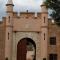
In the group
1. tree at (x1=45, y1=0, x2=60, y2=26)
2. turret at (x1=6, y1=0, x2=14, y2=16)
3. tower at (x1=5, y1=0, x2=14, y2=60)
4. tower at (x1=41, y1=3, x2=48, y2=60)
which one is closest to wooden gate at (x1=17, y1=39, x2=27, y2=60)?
tower at (x1=5, y1=0, x2=14, y2=60)

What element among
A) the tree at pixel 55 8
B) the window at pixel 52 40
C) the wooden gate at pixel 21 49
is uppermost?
the tree at pixel 55 8

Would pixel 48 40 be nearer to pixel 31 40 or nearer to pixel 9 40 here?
pixel 31 40

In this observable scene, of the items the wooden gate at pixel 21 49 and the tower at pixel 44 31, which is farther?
the wooden gate at pixel 21 49

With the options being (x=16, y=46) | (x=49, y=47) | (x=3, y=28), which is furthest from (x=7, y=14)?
(x=49, y=47)

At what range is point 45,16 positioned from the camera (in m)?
37.3

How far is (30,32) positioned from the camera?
37.4 meters

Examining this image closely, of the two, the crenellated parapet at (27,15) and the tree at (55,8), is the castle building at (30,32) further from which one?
the tree at (55,8)

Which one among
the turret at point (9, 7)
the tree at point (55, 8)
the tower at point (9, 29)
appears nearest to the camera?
the tree at point (55, 8)

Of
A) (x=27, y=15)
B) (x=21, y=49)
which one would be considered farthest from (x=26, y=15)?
(x=21, y=49)

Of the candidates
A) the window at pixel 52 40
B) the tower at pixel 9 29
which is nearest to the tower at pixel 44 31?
the window at pixel 52 40

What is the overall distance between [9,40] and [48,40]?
186 inches

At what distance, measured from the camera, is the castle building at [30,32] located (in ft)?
122

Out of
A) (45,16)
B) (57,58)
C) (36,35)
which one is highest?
(45,16)

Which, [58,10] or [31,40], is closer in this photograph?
[58,10]
